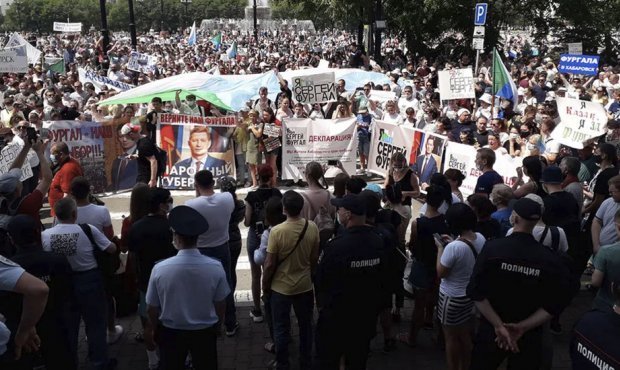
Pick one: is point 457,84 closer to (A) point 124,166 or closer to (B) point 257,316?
(A) point 124,166

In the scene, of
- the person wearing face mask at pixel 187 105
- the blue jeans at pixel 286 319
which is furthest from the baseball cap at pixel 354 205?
the person wearing face mask at pixel 187 105

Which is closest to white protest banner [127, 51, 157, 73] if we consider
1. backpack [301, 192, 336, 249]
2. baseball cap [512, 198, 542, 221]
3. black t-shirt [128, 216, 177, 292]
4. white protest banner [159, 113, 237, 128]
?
white protest banner [159, 113, 237, 128]

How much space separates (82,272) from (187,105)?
344 inches

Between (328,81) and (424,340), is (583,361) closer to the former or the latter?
(424,340)

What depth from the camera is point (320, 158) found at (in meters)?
12.2

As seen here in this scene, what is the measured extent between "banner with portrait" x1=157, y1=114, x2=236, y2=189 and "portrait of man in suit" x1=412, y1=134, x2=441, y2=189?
3451 mm

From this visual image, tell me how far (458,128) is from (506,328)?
288 inches

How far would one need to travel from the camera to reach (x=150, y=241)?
5.05 meters

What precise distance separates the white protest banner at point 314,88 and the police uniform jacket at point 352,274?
331 inches

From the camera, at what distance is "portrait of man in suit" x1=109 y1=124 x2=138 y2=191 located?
39.1 ft

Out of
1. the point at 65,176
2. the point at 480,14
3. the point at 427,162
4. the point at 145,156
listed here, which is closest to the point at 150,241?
the point at 65,176

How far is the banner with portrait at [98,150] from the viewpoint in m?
11.3

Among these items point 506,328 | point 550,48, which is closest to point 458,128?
point 506,328

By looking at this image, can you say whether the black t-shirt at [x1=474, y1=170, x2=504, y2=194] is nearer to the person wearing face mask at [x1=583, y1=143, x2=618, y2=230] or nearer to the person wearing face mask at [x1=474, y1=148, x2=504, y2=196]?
the person wearing face mask at [x1=474, y1=148, x2=504, y2=196]
